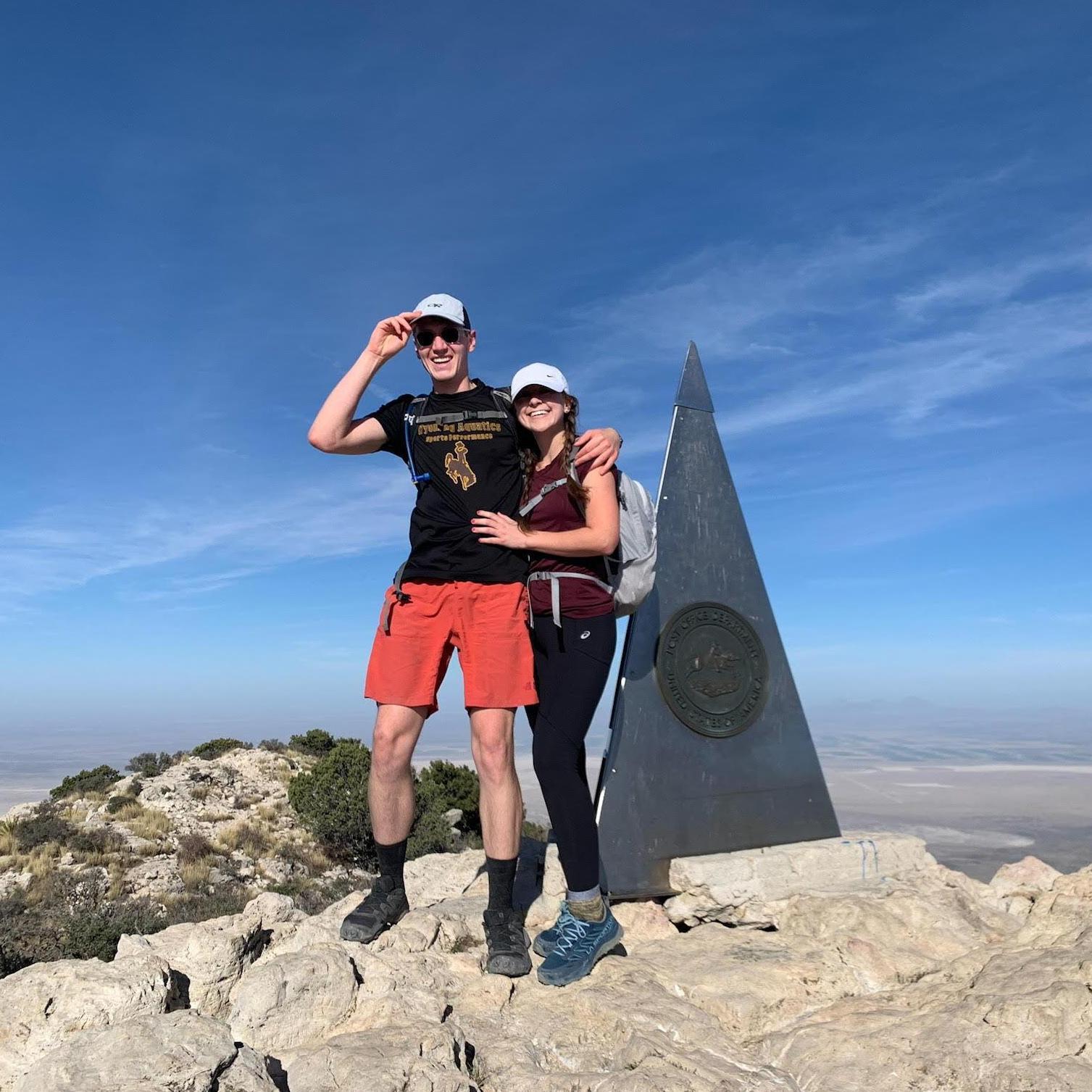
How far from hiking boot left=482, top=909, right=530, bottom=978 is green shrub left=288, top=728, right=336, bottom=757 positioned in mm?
17544

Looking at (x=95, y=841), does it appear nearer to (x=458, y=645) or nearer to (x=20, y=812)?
(x=20, y=812)

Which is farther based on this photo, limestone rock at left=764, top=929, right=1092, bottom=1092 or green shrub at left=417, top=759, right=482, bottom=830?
green shrub at left=417, top=759, right=482, bottom=830

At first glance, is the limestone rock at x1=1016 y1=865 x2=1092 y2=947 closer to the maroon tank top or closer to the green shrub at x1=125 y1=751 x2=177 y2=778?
the maroon tank top

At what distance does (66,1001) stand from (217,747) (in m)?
18.6

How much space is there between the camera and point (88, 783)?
17.4m

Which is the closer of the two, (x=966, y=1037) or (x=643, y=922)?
(x=966, y=1037)

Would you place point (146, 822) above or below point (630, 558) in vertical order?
below

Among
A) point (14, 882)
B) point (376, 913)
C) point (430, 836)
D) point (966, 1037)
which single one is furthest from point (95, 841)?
point (966, 1037)

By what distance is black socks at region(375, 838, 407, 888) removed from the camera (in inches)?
140

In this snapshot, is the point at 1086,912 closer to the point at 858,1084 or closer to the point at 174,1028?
the point at 858,1084

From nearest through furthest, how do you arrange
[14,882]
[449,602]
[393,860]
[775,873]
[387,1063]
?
[387,1063]
[449,602]
[393,860]
[775,873]
[14,882]

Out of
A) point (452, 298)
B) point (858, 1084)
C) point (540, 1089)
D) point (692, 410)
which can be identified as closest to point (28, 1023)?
point (540, 1089)

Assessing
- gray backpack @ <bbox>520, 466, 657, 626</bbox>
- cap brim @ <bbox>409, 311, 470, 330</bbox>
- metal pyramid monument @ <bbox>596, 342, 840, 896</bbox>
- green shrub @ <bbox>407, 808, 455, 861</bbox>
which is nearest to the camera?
cap brim @ <bbox>409, 311, 470, 330</bbox>

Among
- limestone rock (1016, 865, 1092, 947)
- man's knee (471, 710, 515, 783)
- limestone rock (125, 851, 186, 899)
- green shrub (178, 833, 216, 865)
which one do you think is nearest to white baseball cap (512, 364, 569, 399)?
man's knee (471, 710, 515, 783)
